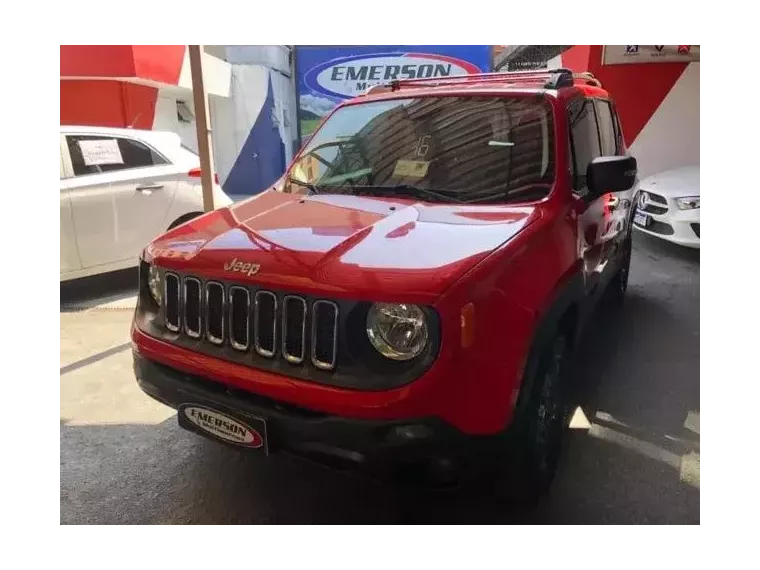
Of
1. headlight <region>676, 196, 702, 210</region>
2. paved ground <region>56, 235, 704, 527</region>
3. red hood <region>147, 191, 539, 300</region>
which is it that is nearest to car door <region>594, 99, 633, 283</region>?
paved ground <region>56, 235, 704, 527</region>

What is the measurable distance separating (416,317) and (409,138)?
1.42m

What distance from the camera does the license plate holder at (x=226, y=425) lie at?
80.0 inches

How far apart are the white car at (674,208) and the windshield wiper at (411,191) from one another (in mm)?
3843

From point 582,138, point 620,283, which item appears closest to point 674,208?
point 620,283

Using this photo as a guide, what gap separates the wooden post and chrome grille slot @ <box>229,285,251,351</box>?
10.2ft

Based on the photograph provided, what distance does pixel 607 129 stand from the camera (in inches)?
159

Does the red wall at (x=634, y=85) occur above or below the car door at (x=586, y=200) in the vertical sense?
above

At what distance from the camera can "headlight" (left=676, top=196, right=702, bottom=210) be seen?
6.05m

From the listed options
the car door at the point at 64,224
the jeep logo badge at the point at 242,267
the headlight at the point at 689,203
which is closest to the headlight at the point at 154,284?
the jeep logo badge at the point at 242,267

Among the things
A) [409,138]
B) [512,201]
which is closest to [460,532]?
[512,201]

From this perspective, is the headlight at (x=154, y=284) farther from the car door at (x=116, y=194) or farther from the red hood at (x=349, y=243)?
the car door at (x=116, y=194)

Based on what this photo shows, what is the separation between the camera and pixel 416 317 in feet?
6.12

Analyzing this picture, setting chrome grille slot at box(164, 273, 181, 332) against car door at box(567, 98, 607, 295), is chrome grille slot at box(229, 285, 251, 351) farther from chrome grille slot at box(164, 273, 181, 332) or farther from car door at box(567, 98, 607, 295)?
car door at box(567, 98, 607, 295)

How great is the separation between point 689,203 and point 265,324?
555 centimetres
